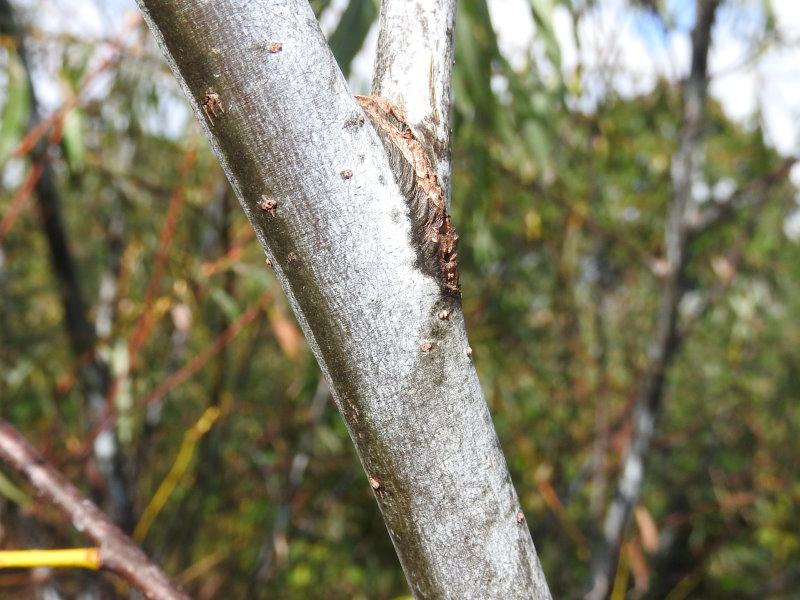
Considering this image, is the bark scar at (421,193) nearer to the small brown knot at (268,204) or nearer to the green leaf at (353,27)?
the small brown knot at (268,204)

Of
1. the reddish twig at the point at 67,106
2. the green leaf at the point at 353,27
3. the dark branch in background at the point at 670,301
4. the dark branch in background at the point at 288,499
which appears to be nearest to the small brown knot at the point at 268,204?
the green leaf at the point at 353,27

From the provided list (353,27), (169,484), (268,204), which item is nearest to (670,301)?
(353,27)

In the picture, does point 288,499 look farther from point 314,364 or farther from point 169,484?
point 169,484

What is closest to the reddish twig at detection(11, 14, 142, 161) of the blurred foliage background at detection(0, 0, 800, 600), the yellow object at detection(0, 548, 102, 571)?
the blurred foliage background at detection(0, 0, 800, 600)

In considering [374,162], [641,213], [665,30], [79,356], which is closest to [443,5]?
[374,162]

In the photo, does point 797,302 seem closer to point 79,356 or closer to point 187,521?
point 187,521
